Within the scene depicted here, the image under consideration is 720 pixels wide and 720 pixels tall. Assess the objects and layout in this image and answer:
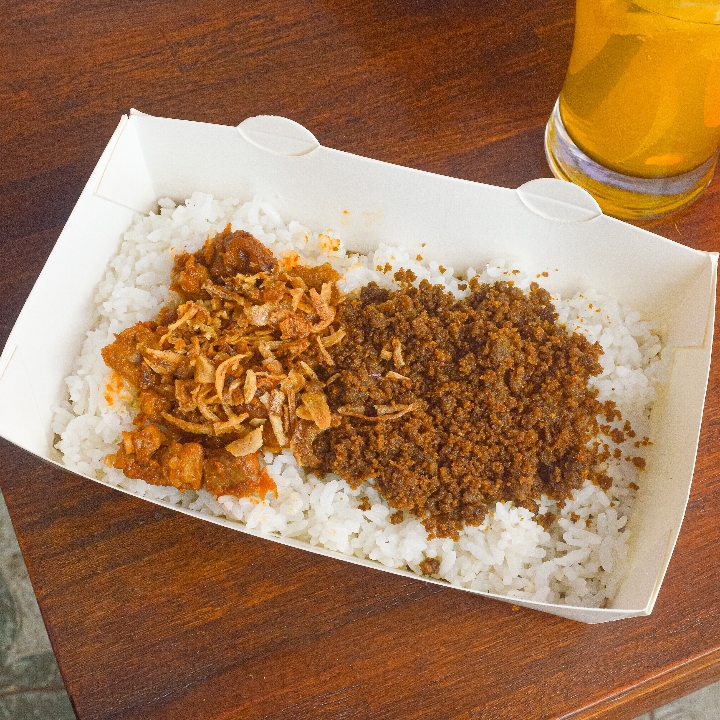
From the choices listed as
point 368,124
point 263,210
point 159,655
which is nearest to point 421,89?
point 368,124

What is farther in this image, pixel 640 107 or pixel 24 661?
pixel 24 661

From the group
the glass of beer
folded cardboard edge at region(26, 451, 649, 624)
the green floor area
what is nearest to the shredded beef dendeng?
folded cardboard edge at region(26, 451, 649, 624)

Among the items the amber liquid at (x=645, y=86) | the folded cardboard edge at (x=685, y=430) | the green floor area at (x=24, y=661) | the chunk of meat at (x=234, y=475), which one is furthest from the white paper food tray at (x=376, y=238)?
the green floor area at (x=24, y=661)

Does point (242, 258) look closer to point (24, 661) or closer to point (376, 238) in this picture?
point (376, 238)

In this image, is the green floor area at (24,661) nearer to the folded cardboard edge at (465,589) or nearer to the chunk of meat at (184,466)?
the chunk of meat at (184,466)

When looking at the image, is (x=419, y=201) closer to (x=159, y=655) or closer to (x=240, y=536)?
(x=240, y=536)

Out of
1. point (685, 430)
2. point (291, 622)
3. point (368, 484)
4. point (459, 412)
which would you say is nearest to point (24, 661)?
point (291, 622)
